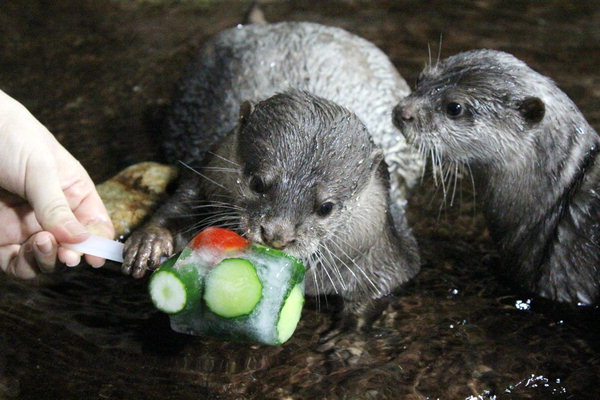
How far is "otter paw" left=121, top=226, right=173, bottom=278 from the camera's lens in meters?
2.99

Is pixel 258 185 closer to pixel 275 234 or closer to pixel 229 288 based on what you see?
pixel 275 234

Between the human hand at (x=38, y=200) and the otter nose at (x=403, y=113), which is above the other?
the otter nose at (x=403, y=113)

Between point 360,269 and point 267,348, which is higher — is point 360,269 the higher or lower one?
the higher one

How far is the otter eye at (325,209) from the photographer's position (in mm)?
2996

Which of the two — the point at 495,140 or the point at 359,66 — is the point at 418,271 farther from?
the point at 359,66

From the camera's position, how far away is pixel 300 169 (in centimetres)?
294

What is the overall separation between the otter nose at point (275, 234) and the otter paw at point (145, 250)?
49cm

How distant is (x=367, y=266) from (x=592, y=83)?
260cm

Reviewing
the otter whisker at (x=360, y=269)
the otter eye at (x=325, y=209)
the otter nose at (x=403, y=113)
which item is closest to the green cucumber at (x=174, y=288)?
the otter eye at (x=325, y=209)

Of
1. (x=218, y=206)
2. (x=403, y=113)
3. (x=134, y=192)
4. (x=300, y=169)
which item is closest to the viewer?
(x=300, y=169)

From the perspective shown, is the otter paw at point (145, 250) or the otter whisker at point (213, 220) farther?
the otter whisker at point (213, 220)

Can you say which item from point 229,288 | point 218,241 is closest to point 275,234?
point 218,241

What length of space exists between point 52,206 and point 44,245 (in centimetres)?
14

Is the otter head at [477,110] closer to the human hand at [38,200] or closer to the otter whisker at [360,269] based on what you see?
the otter whisker at [360,269]
